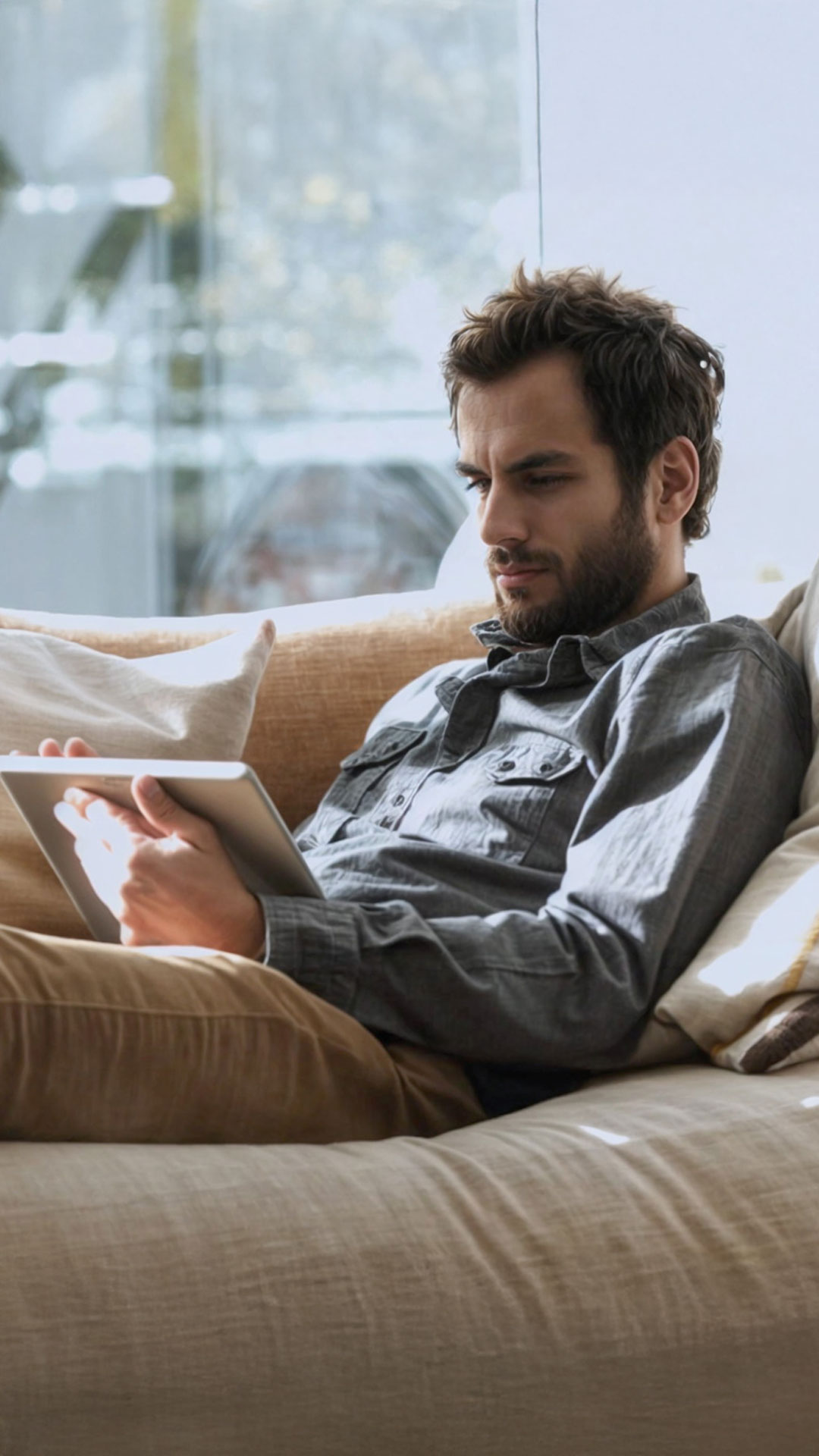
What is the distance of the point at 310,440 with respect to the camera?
435 cm

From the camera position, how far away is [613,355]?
64.8 inches

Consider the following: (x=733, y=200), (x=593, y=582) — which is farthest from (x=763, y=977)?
(x=733, y=200)

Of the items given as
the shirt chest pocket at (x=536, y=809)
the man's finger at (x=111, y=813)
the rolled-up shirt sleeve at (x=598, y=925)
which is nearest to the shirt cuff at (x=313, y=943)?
the rolled-up shirt sleeve at (x=598, y=925)

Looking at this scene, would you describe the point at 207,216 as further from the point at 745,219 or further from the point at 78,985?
the point at 78,985

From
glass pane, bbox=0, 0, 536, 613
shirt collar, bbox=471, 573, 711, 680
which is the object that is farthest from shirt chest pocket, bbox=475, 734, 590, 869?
glass pane, bbox=0, 0, 536, 613

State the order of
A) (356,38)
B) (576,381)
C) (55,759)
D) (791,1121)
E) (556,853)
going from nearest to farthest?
(791,1121) < (55,759) < (556,853) < (576,381) < (356,38)

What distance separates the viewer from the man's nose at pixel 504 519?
1624 millimetres

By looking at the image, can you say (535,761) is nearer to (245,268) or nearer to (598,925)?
(598,925)

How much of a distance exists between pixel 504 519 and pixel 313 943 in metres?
0.57

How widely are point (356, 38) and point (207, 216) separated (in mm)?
593

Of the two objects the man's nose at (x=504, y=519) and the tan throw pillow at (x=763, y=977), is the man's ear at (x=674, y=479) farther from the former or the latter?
the tan throw pillow at (x=763, y=977)

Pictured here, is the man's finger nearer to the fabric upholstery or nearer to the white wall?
the fabric upholstery

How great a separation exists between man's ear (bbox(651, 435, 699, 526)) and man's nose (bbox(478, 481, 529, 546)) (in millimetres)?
143

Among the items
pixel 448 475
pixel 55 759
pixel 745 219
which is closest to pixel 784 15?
pixel 745 219
